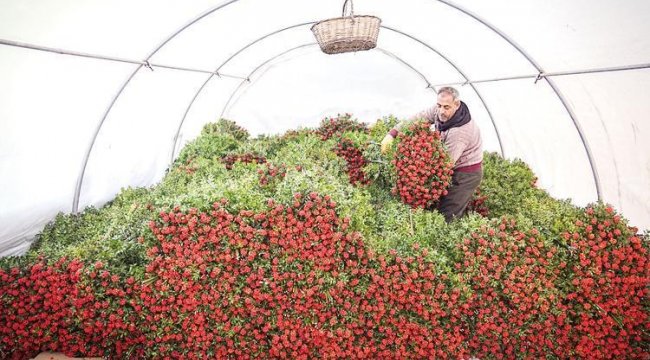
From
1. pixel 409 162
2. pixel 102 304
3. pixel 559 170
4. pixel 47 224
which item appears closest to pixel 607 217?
pixel 409 162

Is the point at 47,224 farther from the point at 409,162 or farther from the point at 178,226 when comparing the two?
the point at 409,162

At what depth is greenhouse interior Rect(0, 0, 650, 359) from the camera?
3.27 metres

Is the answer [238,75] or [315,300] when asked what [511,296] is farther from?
[238,75]

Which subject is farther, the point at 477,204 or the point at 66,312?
the point at 477,204

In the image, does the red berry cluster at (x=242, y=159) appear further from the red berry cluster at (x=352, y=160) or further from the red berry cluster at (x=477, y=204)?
the red berry cluster at (x=477, y=204)

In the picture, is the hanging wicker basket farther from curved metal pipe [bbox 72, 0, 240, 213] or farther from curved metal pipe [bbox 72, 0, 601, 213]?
curved metal pipe [bbox 72, 0, 240, 213]

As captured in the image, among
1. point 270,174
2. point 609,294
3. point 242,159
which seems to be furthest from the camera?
point 242,159

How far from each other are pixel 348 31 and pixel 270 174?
2277mm

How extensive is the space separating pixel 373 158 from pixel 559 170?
3231 mm

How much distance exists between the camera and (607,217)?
3.40 meters

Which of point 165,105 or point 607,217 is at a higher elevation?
point 165,105

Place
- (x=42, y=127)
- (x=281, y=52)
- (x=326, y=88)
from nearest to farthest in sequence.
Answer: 1. (x=42, y=127)
2. (x=281, y=52)
3. (x=326, y=88)

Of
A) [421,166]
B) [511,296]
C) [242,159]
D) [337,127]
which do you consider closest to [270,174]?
[421,166]

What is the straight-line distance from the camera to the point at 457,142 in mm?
4254
